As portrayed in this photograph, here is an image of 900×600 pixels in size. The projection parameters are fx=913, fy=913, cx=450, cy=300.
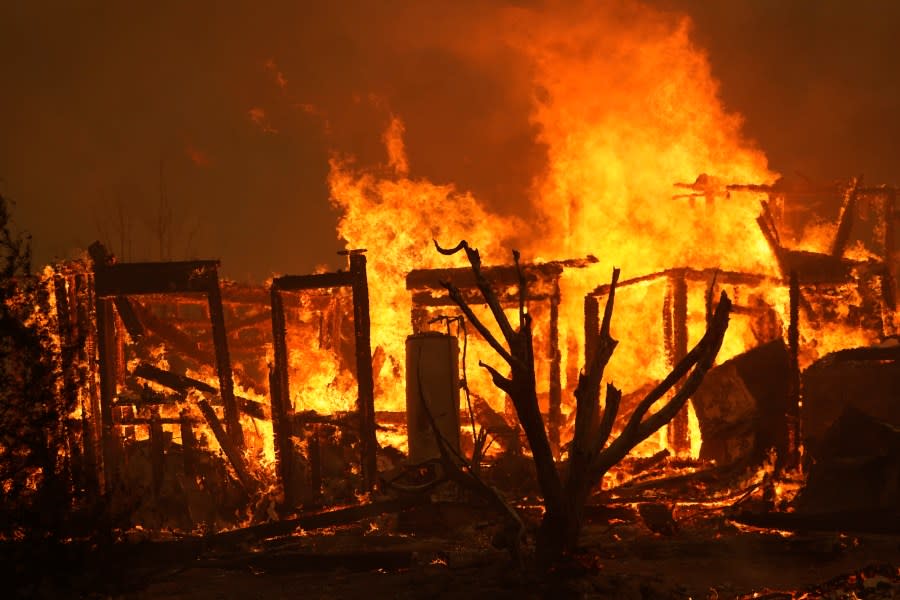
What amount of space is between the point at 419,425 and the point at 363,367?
2461 mm

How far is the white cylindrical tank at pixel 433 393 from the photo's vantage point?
46.1ft

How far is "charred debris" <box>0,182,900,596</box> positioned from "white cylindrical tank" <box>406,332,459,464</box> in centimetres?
3

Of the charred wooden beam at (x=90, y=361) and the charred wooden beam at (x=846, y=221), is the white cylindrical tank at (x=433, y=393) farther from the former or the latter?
the charred wooden beam at (x=846, y=221)

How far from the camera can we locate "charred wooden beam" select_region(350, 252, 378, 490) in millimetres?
16219

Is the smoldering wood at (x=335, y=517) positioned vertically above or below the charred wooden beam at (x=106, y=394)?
below

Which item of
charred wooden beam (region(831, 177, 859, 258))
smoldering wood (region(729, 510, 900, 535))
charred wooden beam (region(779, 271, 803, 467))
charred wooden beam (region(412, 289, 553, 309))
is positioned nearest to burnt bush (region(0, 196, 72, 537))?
smoldering wood (region(729, 510, 900, 535))

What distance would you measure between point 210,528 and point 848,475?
34.6ft

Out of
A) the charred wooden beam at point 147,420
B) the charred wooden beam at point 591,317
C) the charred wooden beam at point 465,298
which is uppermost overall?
the charred wooden beam at point 465,298

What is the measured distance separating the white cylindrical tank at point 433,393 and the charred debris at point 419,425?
3cm

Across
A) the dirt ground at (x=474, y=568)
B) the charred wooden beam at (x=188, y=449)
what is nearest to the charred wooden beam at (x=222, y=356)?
the charred wooden beam at (x=188, y=449)

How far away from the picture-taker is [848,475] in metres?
12.4

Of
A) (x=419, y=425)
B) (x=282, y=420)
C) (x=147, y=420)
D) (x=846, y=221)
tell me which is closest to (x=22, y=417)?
(x=419, y=425)

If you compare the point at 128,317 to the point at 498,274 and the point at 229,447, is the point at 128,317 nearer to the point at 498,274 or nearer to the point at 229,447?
the point at 229,447

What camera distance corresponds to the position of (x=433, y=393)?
14.1 meters
